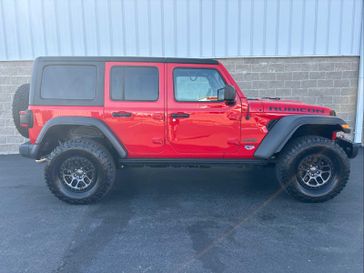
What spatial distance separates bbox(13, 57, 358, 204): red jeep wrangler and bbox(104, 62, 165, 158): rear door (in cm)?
1

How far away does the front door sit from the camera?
337cm

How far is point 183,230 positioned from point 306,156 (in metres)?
2.00

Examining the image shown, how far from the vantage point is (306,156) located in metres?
3.40

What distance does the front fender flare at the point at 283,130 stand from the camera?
3322 millimetres

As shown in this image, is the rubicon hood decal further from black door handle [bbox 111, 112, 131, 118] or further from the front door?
black door handle [bbox 111, 112, 131, 118]

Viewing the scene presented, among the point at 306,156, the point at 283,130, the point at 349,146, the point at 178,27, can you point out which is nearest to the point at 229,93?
the point at 283,130

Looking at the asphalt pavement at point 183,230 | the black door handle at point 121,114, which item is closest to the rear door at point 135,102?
the black door handle at point 121,114

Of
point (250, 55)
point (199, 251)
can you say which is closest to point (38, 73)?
point (199, 251)

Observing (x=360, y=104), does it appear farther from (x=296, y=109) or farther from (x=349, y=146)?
(x=296, y=109)

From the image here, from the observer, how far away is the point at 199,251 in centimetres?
242

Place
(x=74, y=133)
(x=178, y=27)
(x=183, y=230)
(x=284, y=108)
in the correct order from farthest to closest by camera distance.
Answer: (x=178, y=27)
(x=74, y=133)
(x=284, y=108)
(x=183, y=230)

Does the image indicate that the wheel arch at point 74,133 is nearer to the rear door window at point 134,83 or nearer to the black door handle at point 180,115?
the rear door window at point 134,83

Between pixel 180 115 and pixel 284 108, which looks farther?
pixel 284 108

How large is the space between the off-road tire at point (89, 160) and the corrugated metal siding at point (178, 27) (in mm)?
3578
